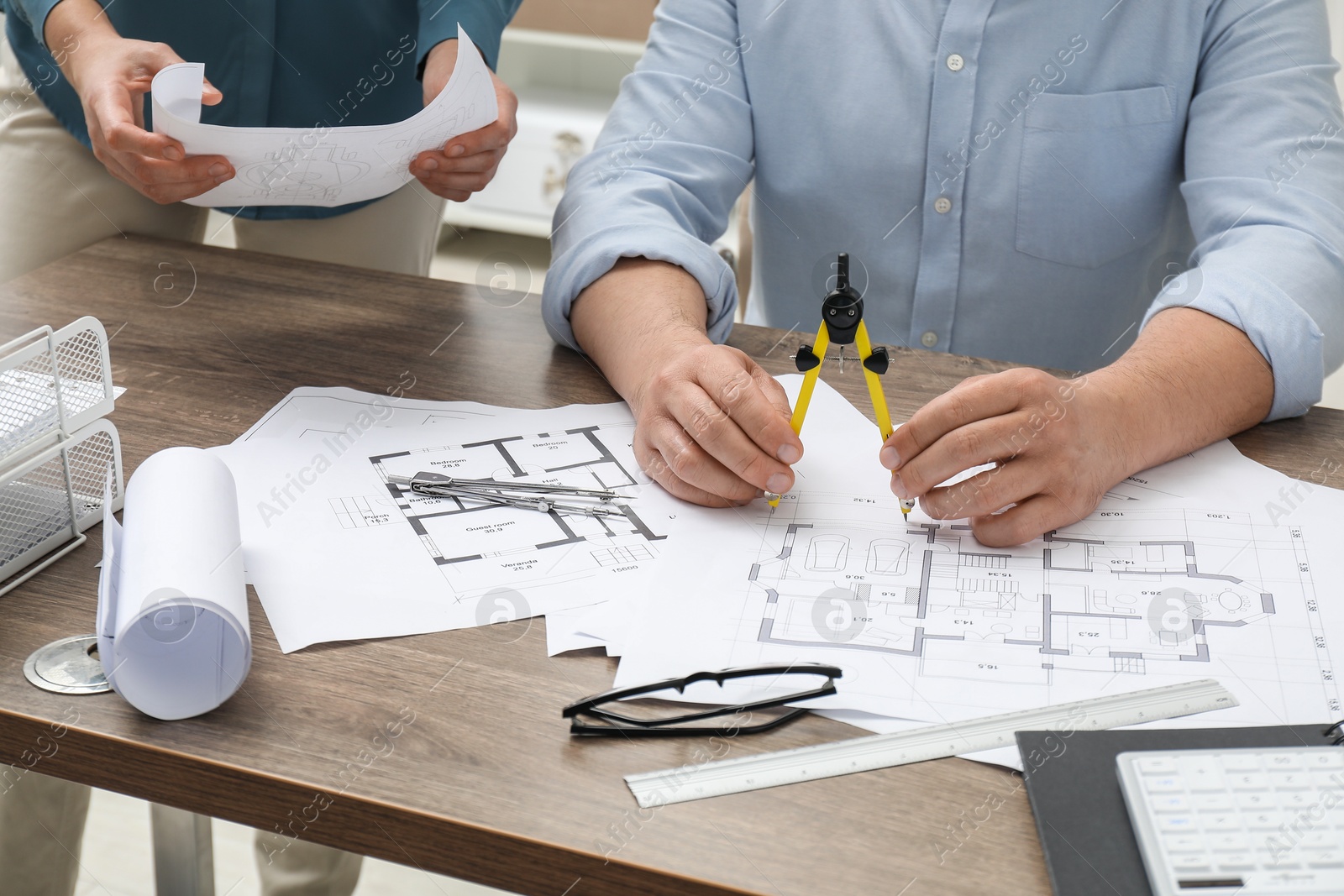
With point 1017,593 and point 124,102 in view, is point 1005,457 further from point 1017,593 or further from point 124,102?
point 124,102

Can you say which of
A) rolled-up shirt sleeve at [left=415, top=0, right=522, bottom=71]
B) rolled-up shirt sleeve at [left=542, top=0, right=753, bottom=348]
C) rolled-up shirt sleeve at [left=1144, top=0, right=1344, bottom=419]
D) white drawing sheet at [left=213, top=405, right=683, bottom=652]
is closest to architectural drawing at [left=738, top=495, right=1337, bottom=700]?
white drawing sheet at [left=213, top=405, right=683, bottom=652]

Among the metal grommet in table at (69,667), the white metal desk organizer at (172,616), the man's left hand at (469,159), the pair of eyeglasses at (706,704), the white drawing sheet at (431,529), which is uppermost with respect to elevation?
the man's left hand at (469,159)

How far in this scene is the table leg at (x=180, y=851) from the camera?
91 centimetres

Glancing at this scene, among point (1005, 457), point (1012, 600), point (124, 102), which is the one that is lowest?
point (1012, 600)

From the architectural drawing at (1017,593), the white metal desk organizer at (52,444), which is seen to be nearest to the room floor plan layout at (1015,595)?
the architectural drawing at (1017,593)

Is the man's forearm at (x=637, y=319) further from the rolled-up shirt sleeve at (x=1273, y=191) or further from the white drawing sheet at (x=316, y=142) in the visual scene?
the rolled-up shirt sleeve at (x=1273, y=191)

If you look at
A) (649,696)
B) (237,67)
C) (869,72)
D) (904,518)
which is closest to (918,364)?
(904,518)

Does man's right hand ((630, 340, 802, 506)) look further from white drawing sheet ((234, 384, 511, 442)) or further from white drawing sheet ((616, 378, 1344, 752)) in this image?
white drawing sheet ((234, 384, 511, 442))

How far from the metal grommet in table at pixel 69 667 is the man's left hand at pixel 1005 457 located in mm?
504

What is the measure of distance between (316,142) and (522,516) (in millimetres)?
368

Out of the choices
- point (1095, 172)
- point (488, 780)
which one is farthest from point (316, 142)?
point (1095, 172)

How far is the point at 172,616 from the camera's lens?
1.81ft

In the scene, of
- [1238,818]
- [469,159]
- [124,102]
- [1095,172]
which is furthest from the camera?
[1095,172]

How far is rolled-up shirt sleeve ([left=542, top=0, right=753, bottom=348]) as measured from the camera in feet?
3.30
